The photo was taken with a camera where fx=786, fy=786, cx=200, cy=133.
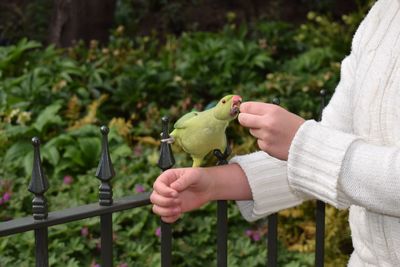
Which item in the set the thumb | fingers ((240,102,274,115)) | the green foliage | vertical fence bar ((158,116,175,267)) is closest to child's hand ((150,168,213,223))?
the thumb

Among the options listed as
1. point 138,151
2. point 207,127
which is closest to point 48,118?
point 138,151

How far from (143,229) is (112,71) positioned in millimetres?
2211

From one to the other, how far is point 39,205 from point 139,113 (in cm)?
341

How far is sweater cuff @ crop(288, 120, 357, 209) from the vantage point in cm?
160

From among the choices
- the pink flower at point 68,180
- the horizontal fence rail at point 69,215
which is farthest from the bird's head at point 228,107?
the pink flower at point 68,180

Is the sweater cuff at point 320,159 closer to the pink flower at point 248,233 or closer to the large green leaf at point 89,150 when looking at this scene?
the pink flower at point 248,233

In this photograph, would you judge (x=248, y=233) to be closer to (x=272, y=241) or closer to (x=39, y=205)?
(x=272, y=241)

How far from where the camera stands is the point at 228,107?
65.6 inches

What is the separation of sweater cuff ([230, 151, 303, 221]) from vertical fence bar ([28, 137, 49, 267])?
0.48 m

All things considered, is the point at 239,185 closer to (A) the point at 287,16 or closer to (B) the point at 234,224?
(B) the point at 234,224

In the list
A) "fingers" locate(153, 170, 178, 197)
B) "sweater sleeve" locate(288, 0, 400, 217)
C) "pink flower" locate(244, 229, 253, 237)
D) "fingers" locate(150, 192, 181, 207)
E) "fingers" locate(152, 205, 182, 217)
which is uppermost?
"sweater sleeve" locate(288, 0, 400, 217)

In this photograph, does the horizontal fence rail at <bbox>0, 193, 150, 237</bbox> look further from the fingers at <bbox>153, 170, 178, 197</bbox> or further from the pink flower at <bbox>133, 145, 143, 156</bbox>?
the pink flower at <bbox>133, 145, 143, 156</bbox>

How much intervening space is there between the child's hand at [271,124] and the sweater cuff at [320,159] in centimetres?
3

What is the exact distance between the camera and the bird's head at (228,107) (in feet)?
5.46
